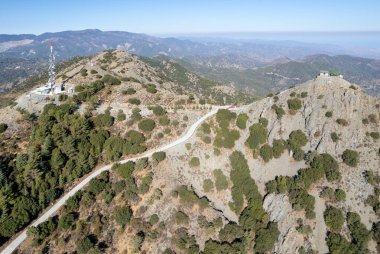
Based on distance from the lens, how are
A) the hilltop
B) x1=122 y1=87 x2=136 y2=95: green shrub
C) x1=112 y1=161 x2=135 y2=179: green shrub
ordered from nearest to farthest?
the hilltop < x1=112 y1=161 x2=135 y2=179: green shrub < x1=122 y1=87 x2=136 y2=95: green shrub

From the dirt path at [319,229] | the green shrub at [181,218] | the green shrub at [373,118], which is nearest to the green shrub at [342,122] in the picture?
the green shrub at [373,118]

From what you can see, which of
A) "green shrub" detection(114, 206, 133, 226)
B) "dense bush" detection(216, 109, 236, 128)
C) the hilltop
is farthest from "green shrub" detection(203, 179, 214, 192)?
"green shrub" detection(114, 206, 133, 226)

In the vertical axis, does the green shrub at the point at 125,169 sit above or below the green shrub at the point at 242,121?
below

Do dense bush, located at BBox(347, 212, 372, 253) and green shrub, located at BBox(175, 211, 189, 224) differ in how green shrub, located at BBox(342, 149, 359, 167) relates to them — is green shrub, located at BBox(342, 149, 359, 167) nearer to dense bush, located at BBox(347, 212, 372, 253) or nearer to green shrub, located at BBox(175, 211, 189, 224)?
dense bush, located at BBox(347, 212, 372, 253)

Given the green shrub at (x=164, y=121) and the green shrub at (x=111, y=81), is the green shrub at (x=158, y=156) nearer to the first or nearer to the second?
the green shrub at (x=164, y=121)

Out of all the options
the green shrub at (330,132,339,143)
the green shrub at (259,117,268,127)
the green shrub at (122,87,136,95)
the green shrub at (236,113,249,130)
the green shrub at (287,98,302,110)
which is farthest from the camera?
the green shrub at (122,87,136,95)

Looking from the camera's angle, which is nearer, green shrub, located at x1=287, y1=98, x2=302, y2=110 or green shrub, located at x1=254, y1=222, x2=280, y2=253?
green shrub, located at x1=254, y1=222, x2=280, y2=253

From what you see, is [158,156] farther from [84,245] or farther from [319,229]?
[319,229]

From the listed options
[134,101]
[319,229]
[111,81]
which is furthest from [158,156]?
[111,81]
